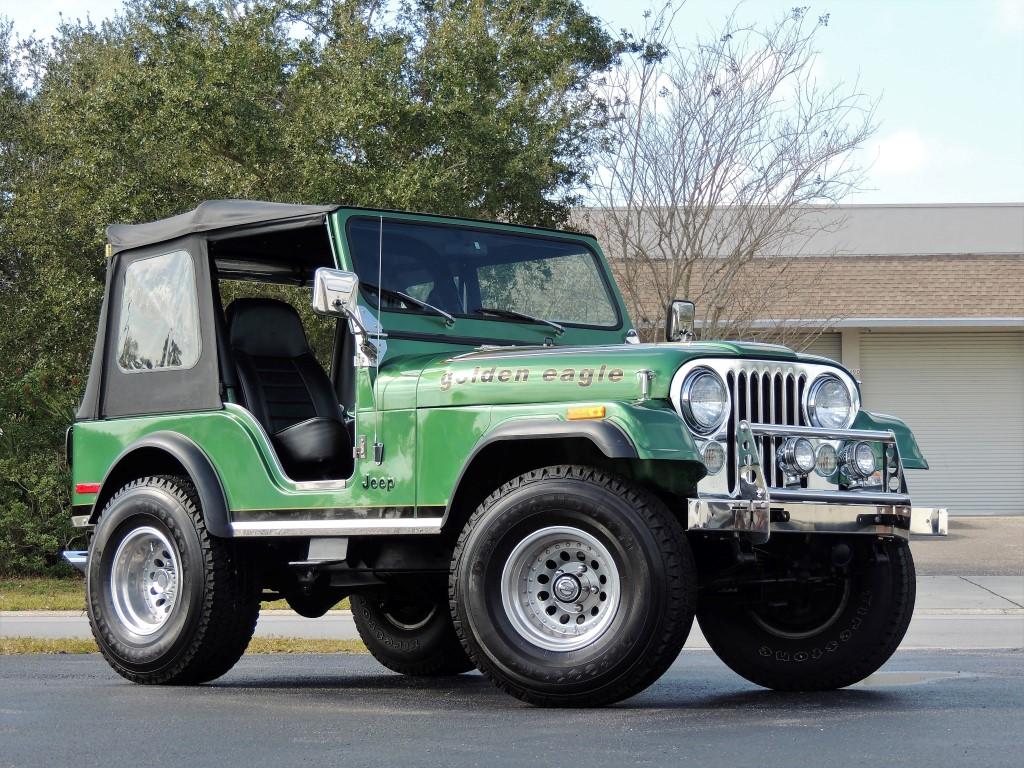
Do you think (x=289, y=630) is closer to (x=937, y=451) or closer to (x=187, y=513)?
(x=187, y=513)

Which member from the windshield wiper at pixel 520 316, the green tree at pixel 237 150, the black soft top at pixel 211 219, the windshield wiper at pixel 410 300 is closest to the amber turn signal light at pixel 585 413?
the windshield wiper at pixel 410 300

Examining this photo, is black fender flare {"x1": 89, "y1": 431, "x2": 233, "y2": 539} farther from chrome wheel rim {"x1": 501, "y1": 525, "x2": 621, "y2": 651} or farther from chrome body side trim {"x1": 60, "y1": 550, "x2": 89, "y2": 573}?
chrome wheel rim {"x1": 501, "y1": 525, "x2": 621, "y2": 651}

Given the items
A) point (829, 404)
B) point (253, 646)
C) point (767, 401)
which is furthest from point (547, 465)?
point (253, 646)

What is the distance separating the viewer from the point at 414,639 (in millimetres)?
9414

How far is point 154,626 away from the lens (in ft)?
28.2

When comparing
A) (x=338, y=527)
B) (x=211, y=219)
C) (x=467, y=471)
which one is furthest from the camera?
(x=211, y=219)

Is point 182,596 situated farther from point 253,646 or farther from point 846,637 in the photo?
point 253,646

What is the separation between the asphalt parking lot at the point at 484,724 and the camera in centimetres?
562

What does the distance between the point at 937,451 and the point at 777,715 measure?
72.7 ft

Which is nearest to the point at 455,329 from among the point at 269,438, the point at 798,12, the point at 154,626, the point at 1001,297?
the point at 269,438

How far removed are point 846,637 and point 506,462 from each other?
1941 millimetres

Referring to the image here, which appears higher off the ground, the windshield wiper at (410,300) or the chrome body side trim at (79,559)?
the windshield wiper at (410,300)

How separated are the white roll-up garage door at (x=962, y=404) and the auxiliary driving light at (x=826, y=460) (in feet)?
69.7

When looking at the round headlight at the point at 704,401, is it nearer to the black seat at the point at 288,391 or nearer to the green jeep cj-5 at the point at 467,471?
the green jeep cj-5 at the point at 467,471
